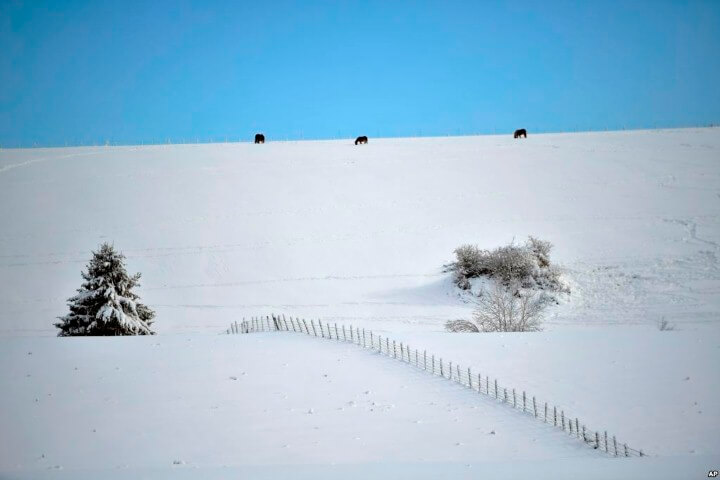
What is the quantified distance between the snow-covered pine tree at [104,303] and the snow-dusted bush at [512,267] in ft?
55.6

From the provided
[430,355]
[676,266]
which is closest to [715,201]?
[676,266]

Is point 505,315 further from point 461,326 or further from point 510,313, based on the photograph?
point 461,326

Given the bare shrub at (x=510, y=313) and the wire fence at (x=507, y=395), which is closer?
the wire fence at (x=507, y=395)

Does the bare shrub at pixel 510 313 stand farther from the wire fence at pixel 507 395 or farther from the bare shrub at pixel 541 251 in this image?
the wire fence at pixel 507 395

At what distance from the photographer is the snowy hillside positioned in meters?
29.4

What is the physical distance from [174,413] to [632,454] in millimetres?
10637

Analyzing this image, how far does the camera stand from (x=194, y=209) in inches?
1757

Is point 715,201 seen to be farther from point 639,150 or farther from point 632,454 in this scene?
point 632,454

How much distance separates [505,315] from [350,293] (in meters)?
9.59

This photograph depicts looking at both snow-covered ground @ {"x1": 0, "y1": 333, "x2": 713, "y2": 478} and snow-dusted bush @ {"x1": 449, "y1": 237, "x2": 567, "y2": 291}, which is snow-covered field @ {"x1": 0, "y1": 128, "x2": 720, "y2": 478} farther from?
snow-dusted bush @ {"x1": 449, "y1": 237, "x2": 567, "y2": 291}

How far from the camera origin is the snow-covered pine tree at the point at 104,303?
21.6 meters

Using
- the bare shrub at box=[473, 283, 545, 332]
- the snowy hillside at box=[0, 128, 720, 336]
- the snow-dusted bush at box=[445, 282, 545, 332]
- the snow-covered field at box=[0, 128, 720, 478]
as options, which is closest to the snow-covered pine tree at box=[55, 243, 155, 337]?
the snow-covered field at box=[0, 128, 720, 478]

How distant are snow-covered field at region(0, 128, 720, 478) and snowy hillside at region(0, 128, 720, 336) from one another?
0.21 meters

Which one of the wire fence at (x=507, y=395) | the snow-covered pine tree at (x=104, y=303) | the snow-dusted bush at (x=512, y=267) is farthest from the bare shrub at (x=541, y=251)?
the snow-covered pine tree at (x=104, y=303)
